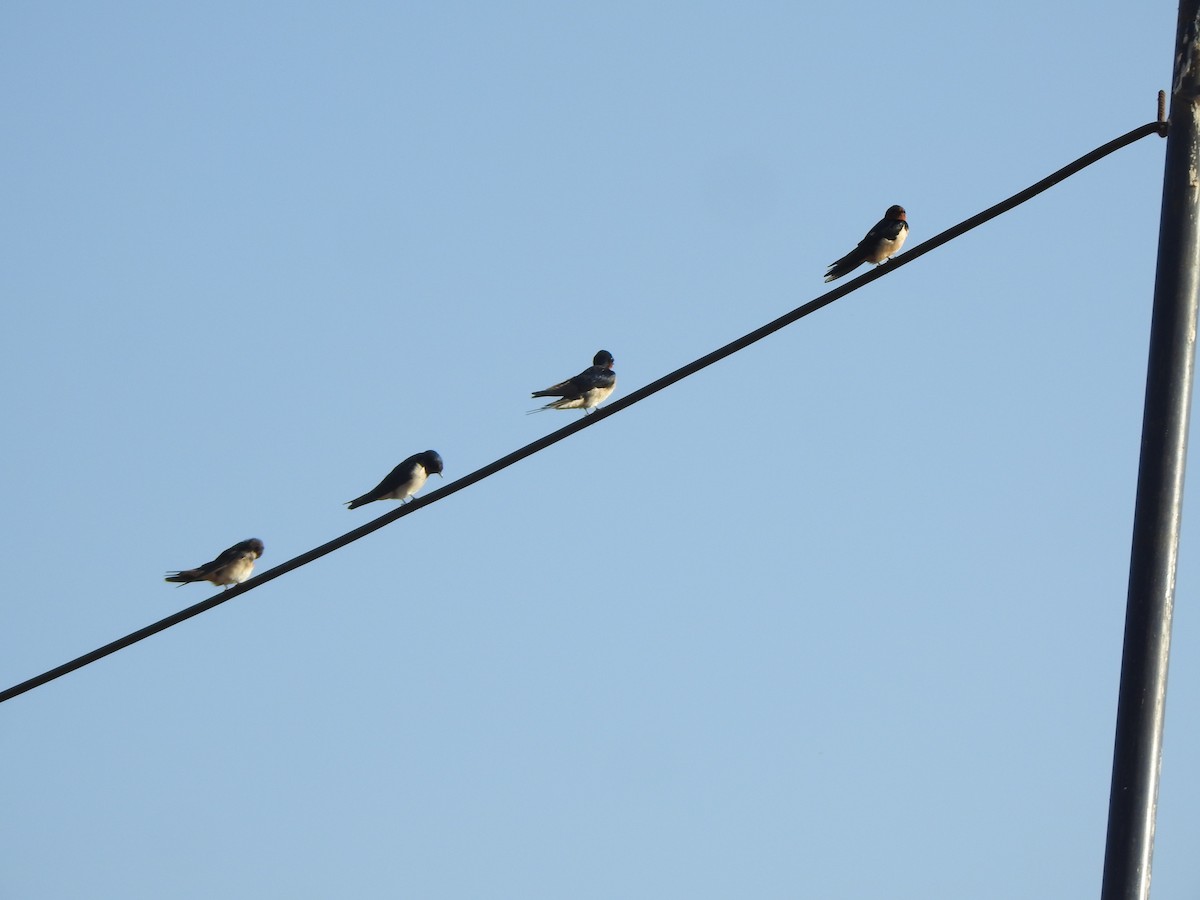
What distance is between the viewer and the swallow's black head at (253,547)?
14.3 metres

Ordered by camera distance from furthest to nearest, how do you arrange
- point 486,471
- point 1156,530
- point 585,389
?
point 585,389
point 486,471
point 1156,530

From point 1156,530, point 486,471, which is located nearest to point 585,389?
point 486,471

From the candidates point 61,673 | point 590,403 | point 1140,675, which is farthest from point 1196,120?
point 590,403

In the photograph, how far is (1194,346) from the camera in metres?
4.53

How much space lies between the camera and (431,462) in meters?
13.9

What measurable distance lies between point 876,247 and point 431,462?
4.14 m

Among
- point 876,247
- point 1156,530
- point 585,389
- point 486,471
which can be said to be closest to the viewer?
point 1156,530

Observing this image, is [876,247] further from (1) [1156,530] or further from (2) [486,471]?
(1) [1156,530]

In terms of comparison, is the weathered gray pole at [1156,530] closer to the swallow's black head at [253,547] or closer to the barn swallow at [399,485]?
the barn swallow at [399,485]

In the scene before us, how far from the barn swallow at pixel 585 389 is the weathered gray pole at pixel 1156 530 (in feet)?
31.8

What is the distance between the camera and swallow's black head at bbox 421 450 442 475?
546 inches

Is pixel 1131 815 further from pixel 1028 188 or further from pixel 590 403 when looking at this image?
pixel 590 403

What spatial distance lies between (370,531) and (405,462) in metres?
6.50

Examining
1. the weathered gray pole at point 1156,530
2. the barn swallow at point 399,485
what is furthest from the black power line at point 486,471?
the barn swallow at point 399,485
